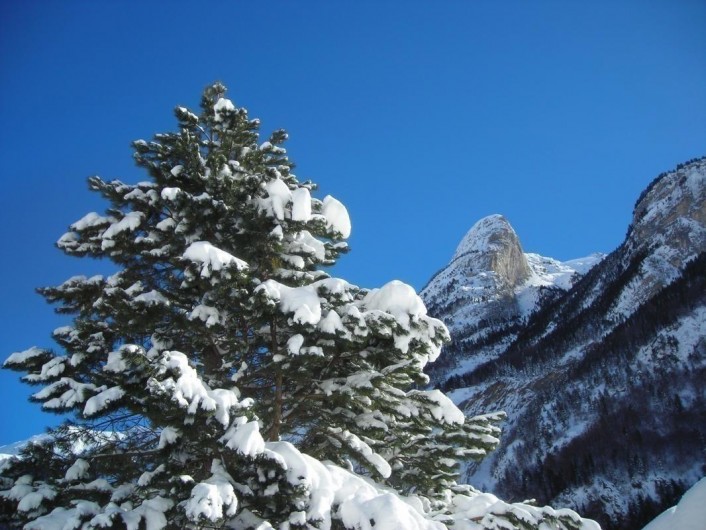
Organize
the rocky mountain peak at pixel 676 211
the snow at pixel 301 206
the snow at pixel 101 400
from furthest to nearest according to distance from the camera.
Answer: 1. the rocky mountain peak at pixel 676 211
2. the snow at pixel 301 206
3. the snow at pixel 101 400

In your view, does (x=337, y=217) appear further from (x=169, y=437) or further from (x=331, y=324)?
(x=169, y=437)

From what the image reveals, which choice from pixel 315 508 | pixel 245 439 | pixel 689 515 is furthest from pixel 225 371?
pixel 689 515

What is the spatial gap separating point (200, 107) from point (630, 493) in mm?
99820

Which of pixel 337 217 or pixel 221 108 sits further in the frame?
pixel 221 108

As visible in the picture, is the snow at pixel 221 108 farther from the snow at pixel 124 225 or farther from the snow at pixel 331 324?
the snow at pixel 331 324

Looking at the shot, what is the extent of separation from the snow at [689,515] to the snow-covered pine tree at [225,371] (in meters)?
1.40

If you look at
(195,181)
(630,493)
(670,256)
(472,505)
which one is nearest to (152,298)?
(195,181)

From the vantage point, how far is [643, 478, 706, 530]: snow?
454cm

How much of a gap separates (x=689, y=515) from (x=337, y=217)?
5.25 metres

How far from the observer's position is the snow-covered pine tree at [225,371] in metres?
5.15

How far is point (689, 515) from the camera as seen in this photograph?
4.61 metres

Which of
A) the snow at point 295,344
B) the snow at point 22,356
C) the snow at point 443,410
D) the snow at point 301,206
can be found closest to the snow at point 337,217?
the snow at point 301,206

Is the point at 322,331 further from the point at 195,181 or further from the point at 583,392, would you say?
the point at 583,392

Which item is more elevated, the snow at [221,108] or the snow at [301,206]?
the snow at [221,108]
